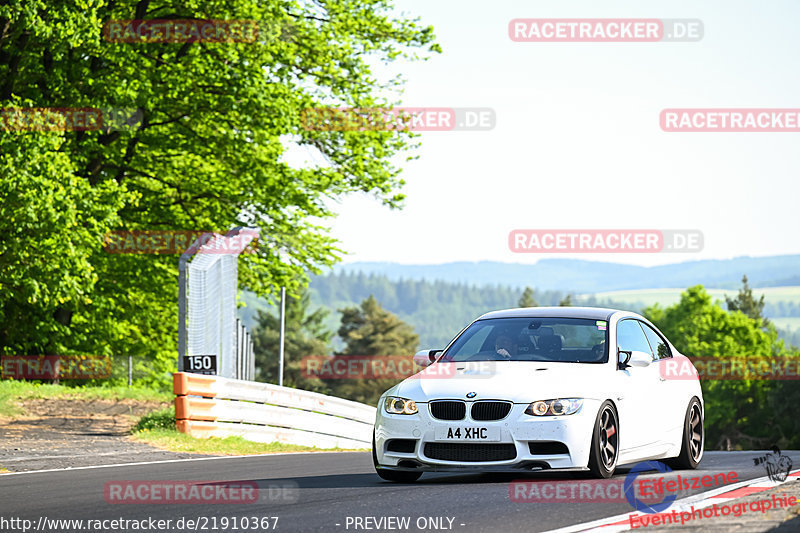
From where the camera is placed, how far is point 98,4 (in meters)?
21.7

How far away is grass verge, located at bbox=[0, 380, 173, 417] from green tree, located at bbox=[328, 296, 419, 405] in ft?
295

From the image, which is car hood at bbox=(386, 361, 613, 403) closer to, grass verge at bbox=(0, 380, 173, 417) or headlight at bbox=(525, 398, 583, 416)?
headlight at bbox=(525, 398, 583, 416)

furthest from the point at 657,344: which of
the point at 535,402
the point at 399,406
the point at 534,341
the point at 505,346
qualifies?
the point at 399,406

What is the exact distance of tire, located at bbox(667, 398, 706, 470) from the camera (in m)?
11.3

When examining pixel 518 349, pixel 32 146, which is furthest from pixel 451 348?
pixel 32 146

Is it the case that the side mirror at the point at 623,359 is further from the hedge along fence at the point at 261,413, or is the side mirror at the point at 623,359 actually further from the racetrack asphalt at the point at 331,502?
the hedge along fence at the point at 261,413

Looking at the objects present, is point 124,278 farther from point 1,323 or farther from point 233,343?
point 233,343

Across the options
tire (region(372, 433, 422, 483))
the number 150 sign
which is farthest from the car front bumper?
the number 150 sign

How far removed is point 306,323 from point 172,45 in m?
113

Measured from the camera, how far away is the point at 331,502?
26.2 feet

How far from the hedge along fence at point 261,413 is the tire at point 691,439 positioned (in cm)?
725

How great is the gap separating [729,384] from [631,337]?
243ft

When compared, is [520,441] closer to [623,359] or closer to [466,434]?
[466,434]

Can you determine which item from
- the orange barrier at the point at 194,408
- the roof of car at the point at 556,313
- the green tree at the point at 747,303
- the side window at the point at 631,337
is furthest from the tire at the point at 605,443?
the green tree at the point at 747,303
